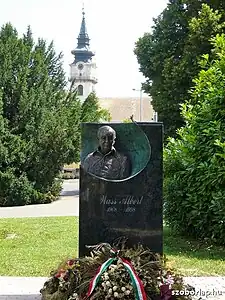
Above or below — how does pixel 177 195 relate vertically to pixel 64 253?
above

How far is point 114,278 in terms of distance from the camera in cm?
516

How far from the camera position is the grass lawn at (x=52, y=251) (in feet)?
27.2

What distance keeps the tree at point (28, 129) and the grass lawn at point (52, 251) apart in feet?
27.1

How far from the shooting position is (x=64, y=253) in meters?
9.72

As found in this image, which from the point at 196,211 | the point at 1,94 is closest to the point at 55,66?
the point at 1,94

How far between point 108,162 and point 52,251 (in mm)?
4349

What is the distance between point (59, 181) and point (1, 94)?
551 cm

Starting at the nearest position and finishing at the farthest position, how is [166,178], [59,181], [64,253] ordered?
[64,253] → [166,178] → [59,181]

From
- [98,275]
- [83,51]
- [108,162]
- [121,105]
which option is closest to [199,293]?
[98,275]

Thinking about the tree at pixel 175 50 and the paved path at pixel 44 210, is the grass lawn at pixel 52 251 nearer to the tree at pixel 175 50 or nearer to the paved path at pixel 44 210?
the paved path at pixel 44 210

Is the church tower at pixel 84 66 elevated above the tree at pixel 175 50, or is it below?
above

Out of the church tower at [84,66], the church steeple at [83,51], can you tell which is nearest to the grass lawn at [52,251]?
the church tower at [84,66]

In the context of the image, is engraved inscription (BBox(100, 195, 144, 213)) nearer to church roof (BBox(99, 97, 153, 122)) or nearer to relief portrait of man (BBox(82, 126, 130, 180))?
relief portrait of man (BBox(82, 126, 130, 180))

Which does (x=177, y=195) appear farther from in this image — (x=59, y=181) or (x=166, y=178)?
(x=59, y=181)
